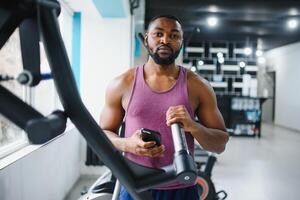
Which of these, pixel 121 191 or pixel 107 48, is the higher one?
pixel 107 48

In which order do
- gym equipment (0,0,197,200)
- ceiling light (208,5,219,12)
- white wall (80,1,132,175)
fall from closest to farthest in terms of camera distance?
1. gym equipment (0,0,197,200)
2. white wall (80,1,132,175)
3. ceiling light (208,5,219,12)

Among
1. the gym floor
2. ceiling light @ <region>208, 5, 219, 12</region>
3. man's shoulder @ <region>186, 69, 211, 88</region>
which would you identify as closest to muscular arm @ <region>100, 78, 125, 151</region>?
man's shoulder @ <region>186, 69, 211, 88</region>

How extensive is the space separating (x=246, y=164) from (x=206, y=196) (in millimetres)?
3090

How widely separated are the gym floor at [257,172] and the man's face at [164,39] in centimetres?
311

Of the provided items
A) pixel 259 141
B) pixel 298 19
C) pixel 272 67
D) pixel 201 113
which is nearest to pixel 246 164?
pixel 259 141

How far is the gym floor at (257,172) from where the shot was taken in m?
4.34

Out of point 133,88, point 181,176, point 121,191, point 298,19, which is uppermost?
point 298,19

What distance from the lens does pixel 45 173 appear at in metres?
3.14

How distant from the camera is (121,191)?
1.53 m

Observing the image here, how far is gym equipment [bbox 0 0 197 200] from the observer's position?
643 mm

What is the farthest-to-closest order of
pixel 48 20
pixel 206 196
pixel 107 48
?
pixel 107 48
pixel 206 196
pixel 48 20

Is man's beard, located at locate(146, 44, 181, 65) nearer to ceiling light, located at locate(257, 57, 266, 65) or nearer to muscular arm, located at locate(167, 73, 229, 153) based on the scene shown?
muscular arm, located at locate(167, 73, 229, 153)

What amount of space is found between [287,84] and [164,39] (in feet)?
37.7

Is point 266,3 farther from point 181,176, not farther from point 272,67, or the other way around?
point 272,67
